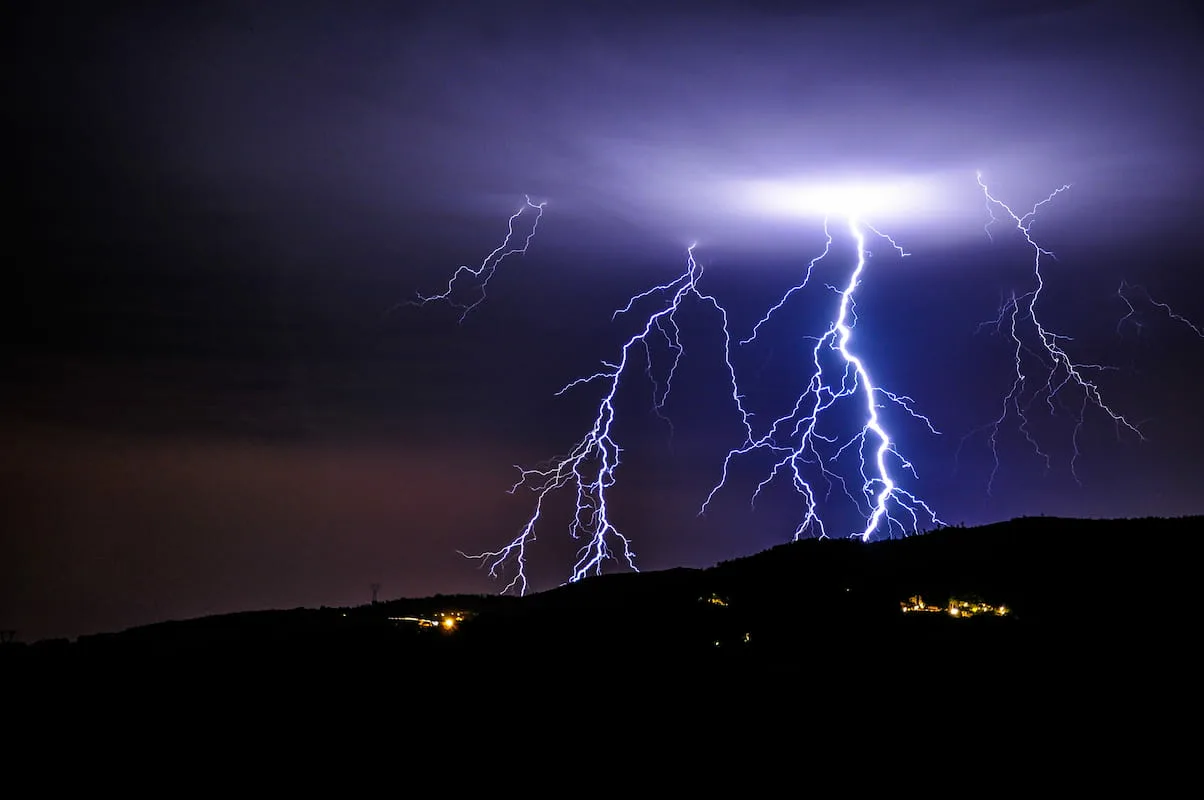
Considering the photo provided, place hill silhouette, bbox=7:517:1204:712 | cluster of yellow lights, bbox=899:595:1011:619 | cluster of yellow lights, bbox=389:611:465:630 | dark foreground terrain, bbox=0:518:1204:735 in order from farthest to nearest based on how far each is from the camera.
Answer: cluster of yellow lights, bbox=389:611:465:630 → cluster of yellow lights, bbox=899:595:1011:619 → hill silhouette, bbox=7:517:1204:712 → dark foreground terrain, bbox=0:518:1204:735

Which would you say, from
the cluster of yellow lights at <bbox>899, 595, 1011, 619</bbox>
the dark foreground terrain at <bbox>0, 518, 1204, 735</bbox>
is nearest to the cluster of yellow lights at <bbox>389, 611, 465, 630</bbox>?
the dark foreground terrain at <bbox>0, 518, 1204, 735</bbox>

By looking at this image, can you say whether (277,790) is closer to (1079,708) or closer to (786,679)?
(786,679)

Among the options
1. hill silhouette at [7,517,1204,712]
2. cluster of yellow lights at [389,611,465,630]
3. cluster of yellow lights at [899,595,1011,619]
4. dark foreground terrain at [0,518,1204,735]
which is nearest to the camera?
dark foreground terrain at [0,518,1204,735]

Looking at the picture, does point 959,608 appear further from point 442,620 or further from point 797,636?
point 442,620

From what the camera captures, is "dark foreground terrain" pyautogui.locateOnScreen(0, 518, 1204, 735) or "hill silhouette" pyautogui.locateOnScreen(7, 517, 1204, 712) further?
"hill silhouette" pyautogui.locateOnScreen(7, 517, 1204, 712)

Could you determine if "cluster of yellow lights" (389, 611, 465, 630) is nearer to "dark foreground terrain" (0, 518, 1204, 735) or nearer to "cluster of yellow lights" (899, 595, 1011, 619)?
"dark foreground terrain" (0, 518, 1204, 735)

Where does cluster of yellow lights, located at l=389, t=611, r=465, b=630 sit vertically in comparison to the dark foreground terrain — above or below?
above

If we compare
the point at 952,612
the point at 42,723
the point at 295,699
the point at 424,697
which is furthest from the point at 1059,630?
the point at 42,723
